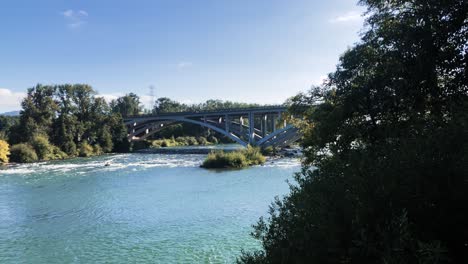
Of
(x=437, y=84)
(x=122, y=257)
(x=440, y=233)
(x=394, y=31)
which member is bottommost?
(x=122, y=257)

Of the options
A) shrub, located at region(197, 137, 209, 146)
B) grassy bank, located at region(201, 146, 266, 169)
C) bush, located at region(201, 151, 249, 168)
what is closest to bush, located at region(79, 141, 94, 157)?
grassy bank, located at region(201, 146, 266, 169)

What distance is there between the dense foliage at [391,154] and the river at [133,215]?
5.52 meters

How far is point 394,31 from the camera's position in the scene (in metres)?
7.43

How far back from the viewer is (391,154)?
4824 mm

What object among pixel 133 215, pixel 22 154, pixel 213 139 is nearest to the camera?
pixel 133 215

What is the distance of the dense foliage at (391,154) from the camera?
3.79 metres

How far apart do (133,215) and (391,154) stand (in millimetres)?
13534

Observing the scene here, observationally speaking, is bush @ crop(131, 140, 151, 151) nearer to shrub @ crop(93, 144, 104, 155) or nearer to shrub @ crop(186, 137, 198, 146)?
shrub @ crop(93, 144, 104, 155)

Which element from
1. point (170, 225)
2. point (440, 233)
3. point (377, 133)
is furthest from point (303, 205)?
point (170, 225)

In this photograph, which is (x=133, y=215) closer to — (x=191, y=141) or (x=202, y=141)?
(x=191, y=141)

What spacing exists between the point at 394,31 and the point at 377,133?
2144mm

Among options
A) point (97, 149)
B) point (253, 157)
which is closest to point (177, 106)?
point (97, 149)

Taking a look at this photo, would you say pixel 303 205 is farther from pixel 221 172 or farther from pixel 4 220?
pixel 221 172

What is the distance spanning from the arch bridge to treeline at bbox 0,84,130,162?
470 cm
